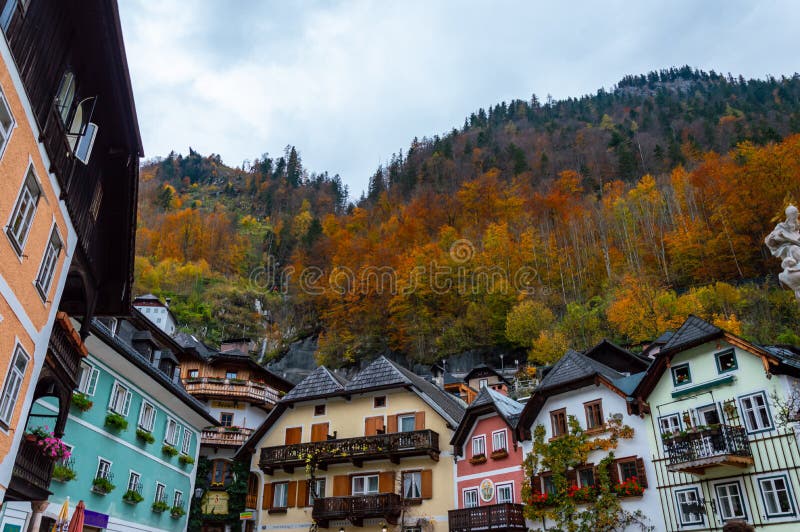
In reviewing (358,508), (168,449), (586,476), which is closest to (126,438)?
(168,449)

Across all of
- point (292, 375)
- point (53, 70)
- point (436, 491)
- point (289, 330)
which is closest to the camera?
point (53, 70)

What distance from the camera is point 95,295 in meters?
15.4

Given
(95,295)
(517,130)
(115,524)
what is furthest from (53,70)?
(517,130)

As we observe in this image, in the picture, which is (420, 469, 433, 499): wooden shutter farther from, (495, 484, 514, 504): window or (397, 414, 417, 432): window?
(495, 484, 514, 504): window

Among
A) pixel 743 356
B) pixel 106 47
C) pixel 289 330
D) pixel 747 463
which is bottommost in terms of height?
pixel 747 463

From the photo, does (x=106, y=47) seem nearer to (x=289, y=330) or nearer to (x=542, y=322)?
(x=542, y=322)

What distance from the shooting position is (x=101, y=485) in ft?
67.5

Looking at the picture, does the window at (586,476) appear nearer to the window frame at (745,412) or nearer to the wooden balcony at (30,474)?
the window frame at (745,412)

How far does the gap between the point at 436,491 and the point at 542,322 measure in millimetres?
28324

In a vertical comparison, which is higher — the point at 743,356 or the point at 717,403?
the point at 743,356

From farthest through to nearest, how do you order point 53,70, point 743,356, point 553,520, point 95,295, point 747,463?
1. point 553,520
2. point 743,356
3. point 747,463
4. point 95,295
5. point 53,70

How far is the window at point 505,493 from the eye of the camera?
26.2 metres

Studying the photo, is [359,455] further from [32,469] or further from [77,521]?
Result: [32,469]

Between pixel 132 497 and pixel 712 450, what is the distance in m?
19.5
